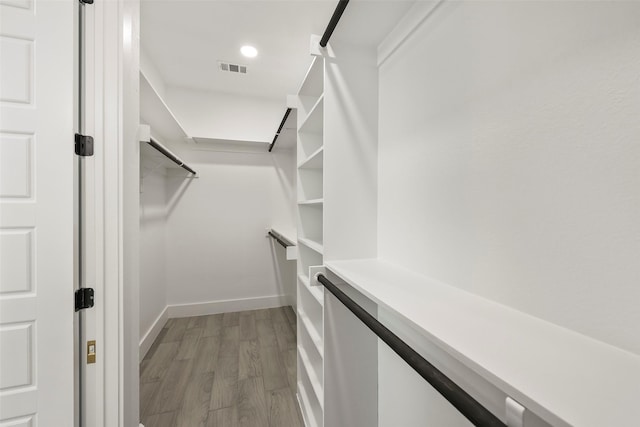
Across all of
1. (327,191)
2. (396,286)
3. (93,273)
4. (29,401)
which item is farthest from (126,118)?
(396,286)

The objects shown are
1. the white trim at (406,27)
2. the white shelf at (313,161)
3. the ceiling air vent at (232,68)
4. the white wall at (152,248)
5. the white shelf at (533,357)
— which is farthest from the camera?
the ceiling air vent at (232,68)

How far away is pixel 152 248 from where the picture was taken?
237 centimetres

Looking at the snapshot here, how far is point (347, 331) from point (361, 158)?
805 mm

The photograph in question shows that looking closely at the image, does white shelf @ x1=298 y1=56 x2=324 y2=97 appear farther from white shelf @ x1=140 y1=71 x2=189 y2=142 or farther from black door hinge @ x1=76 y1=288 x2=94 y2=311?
black door hinge @ x1=76 y1=288 x2=94 y2=311

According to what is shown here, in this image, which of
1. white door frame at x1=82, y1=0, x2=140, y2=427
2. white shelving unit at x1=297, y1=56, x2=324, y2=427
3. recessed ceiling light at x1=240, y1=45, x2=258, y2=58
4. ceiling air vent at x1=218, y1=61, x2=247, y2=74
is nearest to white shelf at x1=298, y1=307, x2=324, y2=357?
white shelving unit at x1=297, y1=56, x2=324, y2=427

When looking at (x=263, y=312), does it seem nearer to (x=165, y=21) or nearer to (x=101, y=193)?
(x=101, y=193)

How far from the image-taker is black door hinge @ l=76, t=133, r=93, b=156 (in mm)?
1039

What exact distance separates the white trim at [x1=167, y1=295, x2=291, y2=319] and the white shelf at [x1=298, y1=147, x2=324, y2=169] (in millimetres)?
2048

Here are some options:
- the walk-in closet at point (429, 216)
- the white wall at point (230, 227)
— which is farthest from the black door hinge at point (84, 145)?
the white wall at point (230, 227)

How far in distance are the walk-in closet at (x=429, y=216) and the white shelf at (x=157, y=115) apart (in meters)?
0.03

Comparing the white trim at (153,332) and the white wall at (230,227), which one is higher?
the white wall at (230,227)

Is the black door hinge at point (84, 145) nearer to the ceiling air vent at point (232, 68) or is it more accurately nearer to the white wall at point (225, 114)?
the ceiling air vent at point (232, 68)

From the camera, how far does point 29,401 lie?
3.21 feet

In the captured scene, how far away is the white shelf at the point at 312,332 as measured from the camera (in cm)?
122
